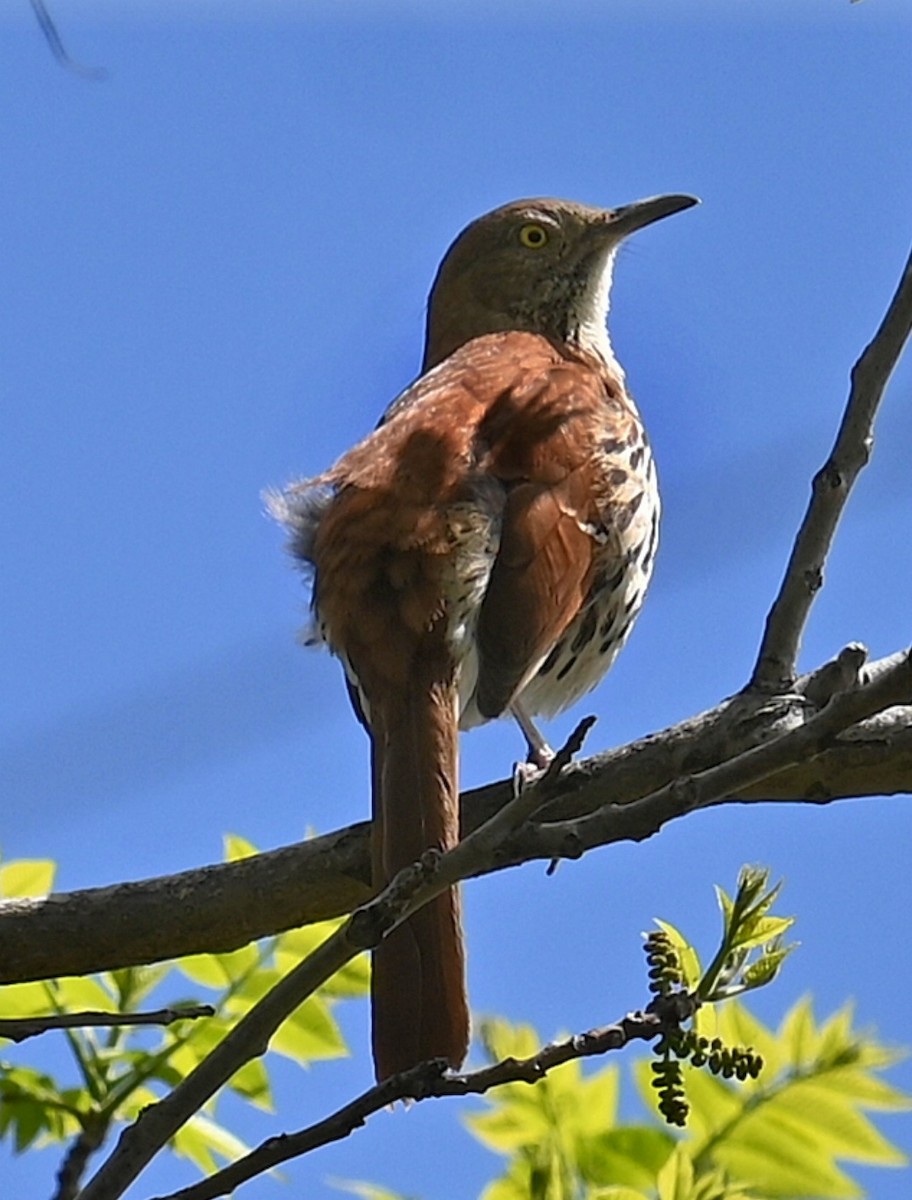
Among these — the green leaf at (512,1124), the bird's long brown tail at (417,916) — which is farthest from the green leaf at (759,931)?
the bird's long brown tail at (417,916)

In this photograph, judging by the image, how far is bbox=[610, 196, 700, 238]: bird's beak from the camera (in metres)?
5.73

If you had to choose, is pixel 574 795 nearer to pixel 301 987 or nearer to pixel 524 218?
pixel 301 987

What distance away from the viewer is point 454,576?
12.4 ft

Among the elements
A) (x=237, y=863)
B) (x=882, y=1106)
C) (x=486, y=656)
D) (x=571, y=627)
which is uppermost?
(x=571, y=627)

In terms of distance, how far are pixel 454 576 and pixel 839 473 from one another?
3.17 feet

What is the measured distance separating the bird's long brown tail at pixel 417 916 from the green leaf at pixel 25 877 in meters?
0.54

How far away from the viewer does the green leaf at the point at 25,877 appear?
3.25 metres

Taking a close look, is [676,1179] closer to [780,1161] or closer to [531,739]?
[780,1161]

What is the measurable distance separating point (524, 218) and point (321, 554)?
91.5 inches

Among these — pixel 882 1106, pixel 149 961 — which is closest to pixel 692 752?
pixel 882 1106

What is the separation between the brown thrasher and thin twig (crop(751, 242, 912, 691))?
0.66 metres

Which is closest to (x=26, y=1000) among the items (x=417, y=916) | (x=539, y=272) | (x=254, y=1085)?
(x=254, y=1085)

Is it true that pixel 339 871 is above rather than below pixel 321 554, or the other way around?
below

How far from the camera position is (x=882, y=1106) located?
8.23 feet
